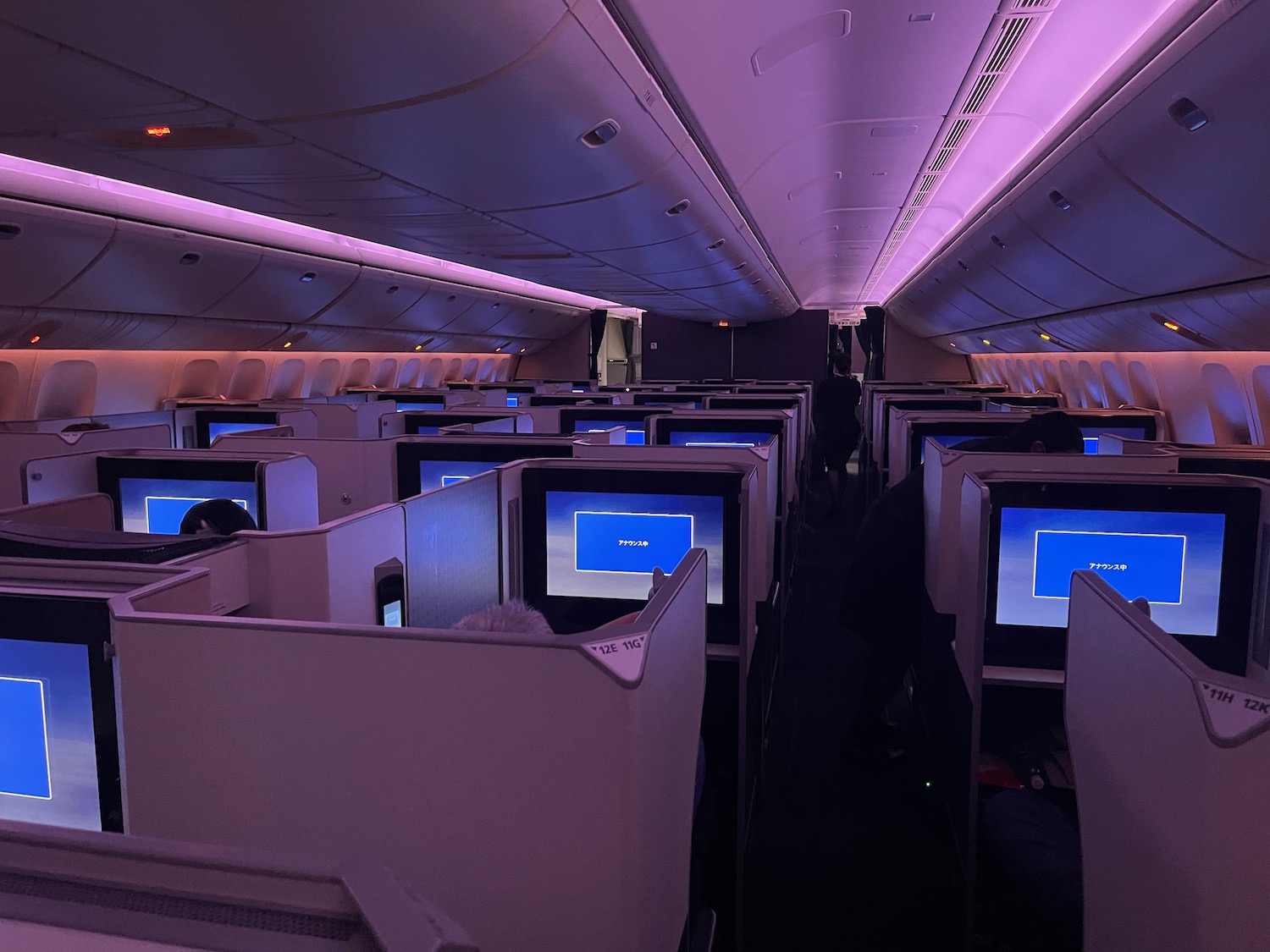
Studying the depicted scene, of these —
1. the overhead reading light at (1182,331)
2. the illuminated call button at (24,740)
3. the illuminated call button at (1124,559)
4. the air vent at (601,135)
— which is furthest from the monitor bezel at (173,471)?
the overhead reading light at (1182,331)

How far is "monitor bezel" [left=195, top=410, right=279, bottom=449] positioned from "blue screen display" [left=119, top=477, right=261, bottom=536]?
3507mm

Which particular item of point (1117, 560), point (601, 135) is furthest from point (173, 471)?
point (1117, 560)

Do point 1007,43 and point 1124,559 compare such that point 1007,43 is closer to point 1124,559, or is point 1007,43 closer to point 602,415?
point 1124,559

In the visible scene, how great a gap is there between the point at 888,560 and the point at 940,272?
8.33 m

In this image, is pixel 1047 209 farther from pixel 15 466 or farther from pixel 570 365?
pixel 570 365

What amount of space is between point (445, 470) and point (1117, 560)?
11.1ft

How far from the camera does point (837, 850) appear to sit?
13.4 ft

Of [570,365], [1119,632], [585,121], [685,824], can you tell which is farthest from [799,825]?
[570,365]

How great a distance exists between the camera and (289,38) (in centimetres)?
273

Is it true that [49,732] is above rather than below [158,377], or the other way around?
below

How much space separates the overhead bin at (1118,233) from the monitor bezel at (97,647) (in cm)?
494

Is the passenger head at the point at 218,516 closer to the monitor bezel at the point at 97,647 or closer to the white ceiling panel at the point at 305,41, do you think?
the white ceiling panel at the point at 305,41

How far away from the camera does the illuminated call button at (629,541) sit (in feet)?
12.5

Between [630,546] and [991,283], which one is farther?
[991,283]
